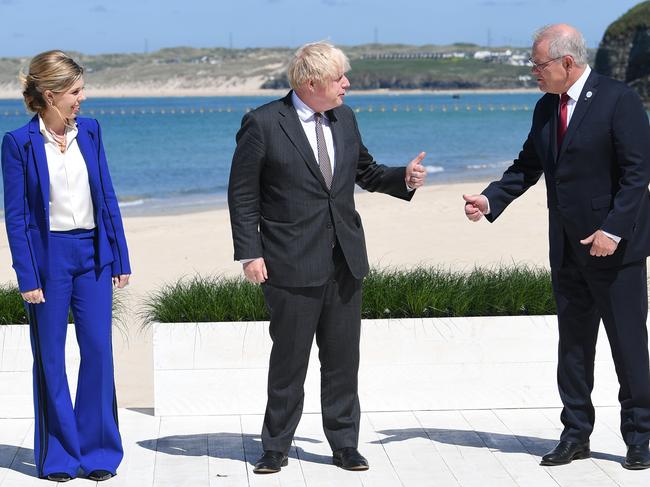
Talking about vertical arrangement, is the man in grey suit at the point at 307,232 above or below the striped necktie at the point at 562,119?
below

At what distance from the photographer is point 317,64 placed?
4582 millimetres

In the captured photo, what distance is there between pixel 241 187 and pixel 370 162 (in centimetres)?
67

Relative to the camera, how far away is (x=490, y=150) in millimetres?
42500

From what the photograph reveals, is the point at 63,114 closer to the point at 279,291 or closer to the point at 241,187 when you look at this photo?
the point at 241,187

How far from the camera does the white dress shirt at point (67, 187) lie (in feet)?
15.4

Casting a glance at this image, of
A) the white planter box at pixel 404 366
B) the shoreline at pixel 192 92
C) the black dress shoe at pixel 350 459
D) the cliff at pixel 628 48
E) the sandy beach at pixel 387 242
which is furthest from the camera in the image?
the shoreline at pixel 192 92

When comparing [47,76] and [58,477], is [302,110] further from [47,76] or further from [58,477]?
[58,477]

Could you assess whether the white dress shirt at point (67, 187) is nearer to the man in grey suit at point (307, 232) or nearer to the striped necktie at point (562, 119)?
the man in grey suit at point (307, 232)

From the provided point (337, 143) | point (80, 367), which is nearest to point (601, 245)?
point (337, 143)

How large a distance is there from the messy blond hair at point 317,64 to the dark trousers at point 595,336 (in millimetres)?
1258

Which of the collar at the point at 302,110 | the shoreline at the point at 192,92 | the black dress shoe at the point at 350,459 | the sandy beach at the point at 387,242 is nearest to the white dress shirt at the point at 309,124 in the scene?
Answer: the collar at the point at 302,110

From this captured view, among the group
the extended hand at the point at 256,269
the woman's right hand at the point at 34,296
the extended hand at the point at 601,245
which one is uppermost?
the extended hand at the point at 601,245

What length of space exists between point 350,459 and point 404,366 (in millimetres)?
908

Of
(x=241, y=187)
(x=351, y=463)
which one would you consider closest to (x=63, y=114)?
(x=241, y=187)
